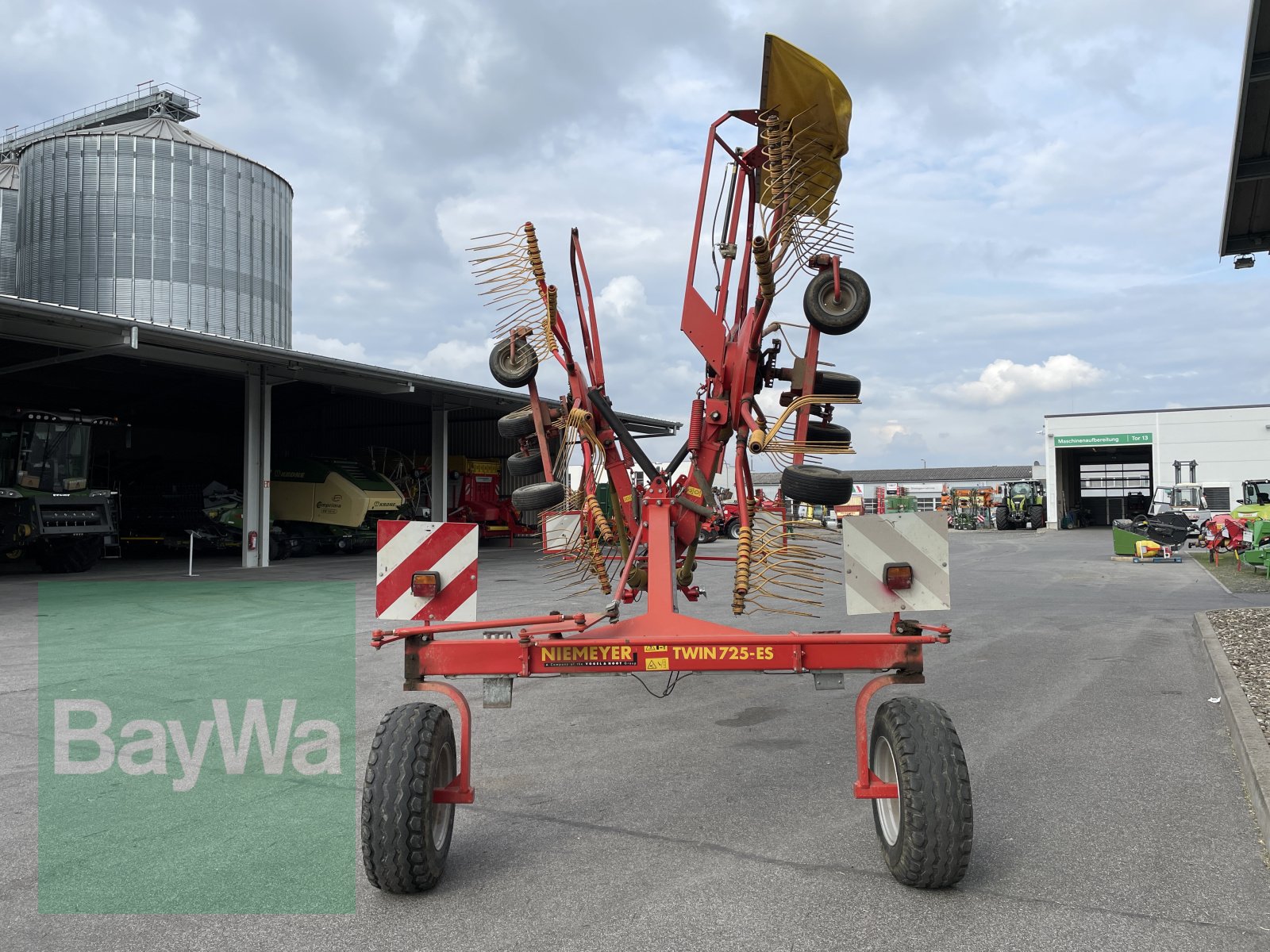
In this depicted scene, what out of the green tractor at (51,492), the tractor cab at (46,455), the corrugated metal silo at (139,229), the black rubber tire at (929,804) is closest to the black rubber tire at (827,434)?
the black rubber tire at (929,804)

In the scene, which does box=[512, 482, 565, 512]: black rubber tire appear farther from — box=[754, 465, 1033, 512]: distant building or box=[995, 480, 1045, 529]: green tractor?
box=[754, 465, 1033, 512]: distant building

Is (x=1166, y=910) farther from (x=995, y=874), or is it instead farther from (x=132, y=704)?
(x=132, y=704)

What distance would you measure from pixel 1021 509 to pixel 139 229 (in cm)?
3965

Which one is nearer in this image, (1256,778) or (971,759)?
(1256,778)

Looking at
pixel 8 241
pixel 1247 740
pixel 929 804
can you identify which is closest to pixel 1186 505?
pixel 1247 740

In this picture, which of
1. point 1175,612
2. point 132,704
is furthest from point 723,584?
point 132,704

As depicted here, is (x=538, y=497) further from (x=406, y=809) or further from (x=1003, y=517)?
(x=1003, y=517)

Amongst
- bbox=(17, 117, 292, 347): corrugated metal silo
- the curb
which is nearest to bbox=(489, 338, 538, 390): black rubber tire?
the curb

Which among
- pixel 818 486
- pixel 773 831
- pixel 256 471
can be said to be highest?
pixel 256 471

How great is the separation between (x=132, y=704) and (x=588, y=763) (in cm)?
375

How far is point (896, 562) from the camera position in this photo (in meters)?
4.00

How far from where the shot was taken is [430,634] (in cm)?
385

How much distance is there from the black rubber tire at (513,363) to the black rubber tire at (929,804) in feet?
9.45

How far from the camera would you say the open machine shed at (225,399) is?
17.7 m
